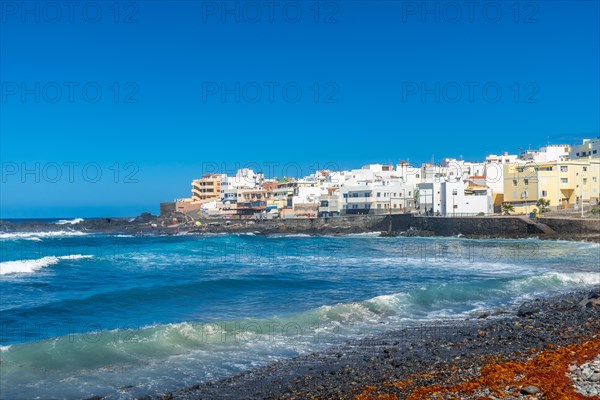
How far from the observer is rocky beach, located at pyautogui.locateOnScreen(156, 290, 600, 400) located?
8.37 m

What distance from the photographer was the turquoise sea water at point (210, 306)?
1148 centimetres

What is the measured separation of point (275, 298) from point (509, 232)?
38312 millimetres

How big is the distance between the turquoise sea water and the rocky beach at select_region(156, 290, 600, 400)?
939 millimetres

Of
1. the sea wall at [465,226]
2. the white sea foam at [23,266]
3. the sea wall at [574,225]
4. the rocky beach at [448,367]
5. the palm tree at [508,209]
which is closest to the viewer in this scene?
the rocky beach at [448,367]

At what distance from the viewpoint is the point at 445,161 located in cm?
10219

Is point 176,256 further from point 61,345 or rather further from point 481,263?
point 61,345

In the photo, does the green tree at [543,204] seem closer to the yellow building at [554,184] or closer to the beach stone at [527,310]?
the yellow building at [554,184]

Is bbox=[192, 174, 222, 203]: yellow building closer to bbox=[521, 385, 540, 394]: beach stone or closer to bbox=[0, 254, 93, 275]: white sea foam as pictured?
bbox=[0, 254, 93, 275]: white sea foam

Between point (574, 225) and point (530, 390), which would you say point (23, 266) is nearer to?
point (530, 390)

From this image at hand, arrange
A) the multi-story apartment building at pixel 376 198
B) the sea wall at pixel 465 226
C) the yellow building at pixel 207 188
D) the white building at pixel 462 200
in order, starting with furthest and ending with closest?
the yellow building at pixel 207 188, the multi-story apartment building at pixel 376 198, the white building at pixel 462 200, the sea wall at pixel 465 226

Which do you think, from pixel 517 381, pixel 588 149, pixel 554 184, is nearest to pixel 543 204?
pixel 554 184

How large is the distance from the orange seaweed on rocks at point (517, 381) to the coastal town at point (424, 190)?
5023 cm

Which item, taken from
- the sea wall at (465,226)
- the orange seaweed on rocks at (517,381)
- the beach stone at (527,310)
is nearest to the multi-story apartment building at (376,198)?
the sea wall at (465,226)

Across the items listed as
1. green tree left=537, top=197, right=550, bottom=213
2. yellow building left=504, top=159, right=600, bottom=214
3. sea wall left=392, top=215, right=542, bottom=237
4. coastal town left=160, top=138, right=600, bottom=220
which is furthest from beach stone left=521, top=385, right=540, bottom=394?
yellow building left=504, top=159, right=600, bottom=214
